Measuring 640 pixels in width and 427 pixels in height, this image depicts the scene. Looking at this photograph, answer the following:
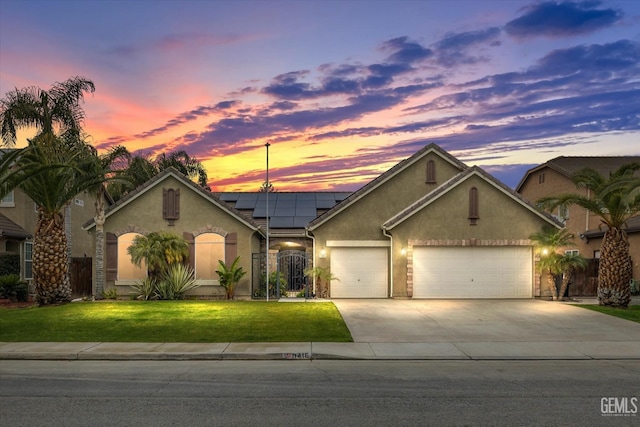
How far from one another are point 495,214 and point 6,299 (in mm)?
22522

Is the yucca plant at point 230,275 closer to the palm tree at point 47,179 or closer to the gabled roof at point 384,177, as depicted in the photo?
the gabled roof at point 384,177

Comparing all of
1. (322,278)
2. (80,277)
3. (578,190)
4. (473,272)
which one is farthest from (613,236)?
(80,277)

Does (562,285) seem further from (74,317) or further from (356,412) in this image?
(74,317)

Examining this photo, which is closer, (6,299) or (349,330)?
(349,330)

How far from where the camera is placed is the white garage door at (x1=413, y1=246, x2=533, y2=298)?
2398 cm

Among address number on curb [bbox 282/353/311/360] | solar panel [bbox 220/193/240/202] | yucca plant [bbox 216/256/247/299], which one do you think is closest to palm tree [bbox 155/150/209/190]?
solar panel [bbox 220/193/240/202]

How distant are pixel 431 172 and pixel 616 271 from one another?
961cm

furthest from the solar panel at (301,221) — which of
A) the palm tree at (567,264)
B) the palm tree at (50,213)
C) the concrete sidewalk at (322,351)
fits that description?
the concrete sidewalk at (322,351)

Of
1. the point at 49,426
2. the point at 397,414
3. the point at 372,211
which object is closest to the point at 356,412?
the point at 397,414

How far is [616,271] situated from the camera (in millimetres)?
20828

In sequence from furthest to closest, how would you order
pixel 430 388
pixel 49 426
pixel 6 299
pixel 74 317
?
1. pixel 6 299
2. pixel 74 317
3. pixel 430 388
4. pixel 49 426

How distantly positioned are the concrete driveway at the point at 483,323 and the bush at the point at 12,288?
14.1 meters

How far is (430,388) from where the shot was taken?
365 inches

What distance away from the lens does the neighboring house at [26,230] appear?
25.9 m
